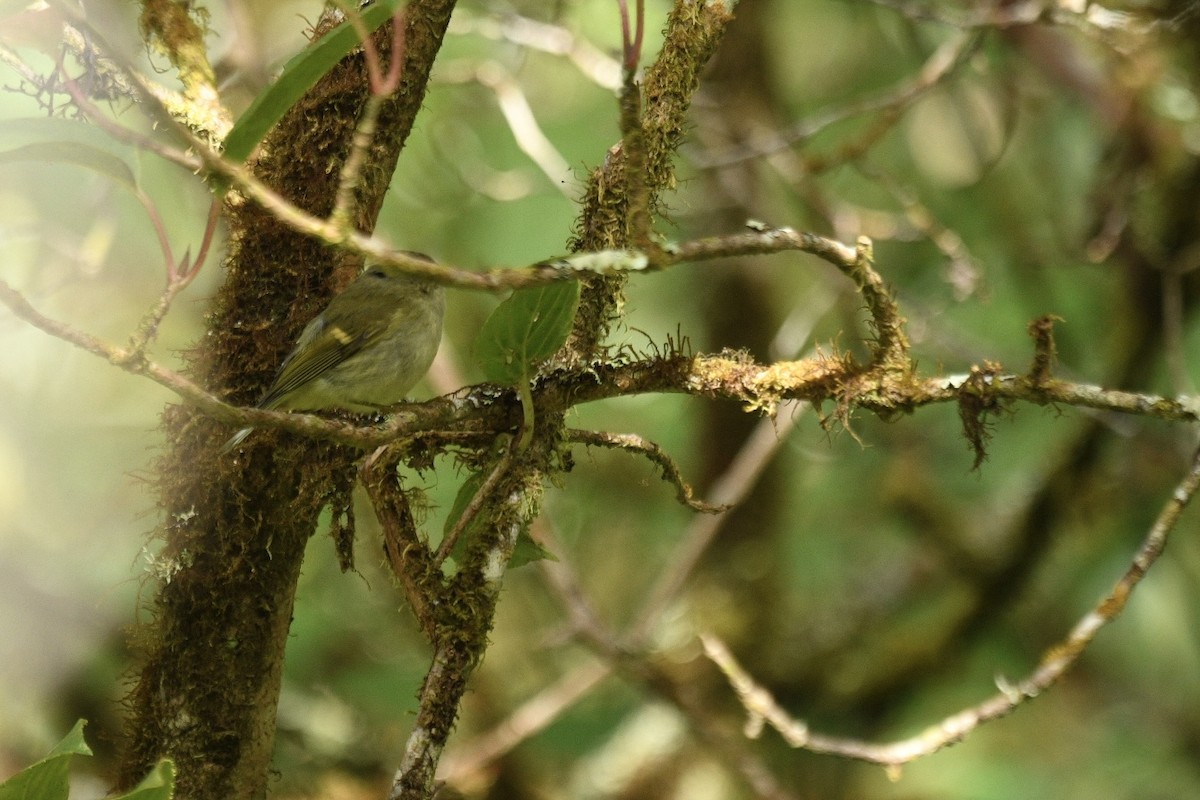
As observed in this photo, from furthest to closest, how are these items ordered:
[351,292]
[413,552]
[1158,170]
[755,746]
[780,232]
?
[755,746] < [1158,170] < [351,292] < [413,552] < [780,232]

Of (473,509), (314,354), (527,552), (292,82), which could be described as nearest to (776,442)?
(314,354)

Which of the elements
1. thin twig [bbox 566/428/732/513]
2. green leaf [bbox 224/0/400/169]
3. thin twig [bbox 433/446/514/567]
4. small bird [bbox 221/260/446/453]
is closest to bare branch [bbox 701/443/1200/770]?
thin twig [bbox 566/428/732/513]

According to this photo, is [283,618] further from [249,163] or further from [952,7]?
[952,7]

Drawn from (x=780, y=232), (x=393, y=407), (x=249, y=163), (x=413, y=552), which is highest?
(x=249, y=163)

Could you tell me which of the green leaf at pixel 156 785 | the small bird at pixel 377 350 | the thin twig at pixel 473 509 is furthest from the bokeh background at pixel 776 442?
the green leaf at pixel 156 785

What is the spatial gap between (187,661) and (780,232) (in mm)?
1332

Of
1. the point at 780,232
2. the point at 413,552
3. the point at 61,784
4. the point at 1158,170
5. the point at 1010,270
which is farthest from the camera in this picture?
the point at 1010,270

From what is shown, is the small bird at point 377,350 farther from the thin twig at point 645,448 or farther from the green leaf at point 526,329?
the green leaf at point 526,329

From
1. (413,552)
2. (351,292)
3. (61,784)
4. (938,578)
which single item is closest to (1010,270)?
(938,578)

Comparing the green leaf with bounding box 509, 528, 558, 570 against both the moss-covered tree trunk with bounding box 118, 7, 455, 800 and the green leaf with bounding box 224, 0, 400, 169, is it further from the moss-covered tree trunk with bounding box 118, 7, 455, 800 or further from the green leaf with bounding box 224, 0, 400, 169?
the green leaf with bounding box 224, 0, 400, 169

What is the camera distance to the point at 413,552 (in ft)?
7.09

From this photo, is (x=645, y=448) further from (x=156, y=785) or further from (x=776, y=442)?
(x=776, y=442)

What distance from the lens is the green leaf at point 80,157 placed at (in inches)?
66.7

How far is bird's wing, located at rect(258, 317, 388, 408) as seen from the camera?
2.36 meters
